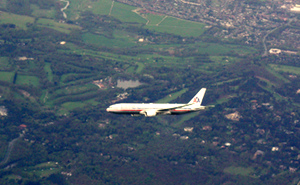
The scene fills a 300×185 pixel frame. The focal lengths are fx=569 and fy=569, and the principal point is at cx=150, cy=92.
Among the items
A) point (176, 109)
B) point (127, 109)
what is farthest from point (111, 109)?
point (176, 109)

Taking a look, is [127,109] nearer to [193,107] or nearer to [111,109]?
[111,109]

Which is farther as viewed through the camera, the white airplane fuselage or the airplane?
the white airplane fuselage

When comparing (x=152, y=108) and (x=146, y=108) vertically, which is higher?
(x=152, y=108)

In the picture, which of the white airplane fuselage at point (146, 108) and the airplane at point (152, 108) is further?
the white airplane fuselage at point (146, 108)

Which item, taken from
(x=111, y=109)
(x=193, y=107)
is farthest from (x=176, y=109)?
(x=111, y=109)

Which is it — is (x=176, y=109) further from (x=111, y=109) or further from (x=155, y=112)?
(x=111, y=109)

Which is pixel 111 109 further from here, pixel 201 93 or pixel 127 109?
pixel 201 93

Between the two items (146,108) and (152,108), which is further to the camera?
(146,108)
